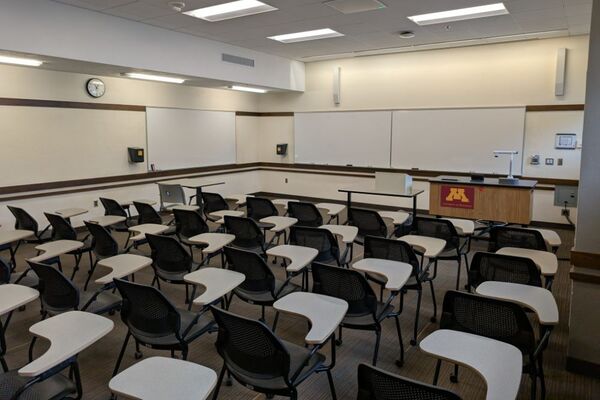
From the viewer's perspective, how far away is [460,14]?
6.39 meters

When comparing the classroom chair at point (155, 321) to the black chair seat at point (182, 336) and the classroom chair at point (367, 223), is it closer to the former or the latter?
the black chair seat at point (182, 336)

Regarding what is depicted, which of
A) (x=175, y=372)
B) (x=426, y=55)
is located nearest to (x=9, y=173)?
(x=175, y=372)

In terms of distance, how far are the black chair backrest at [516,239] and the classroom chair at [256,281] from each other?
83.7 inches

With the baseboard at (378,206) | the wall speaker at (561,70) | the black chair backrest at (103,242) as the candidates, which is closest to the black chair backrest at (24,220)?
the black chair backrest at (103,242)

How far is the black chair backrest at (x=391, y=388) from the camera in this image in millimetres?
1604

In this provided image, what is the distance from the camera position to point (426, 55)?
8.87 meters

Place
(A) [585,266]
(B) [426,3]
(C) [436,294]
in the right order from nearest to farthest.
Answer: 1. (A) [585,266]
2. (C) [436,294]
3. (B) [426,3]

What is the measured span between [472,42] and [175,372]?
822cm

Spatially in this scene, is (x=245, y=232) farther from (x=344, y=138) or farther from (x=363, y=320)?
(x=344, y=138)

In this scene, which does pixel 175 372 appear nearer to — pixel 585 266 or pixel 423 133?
pixel 585 266

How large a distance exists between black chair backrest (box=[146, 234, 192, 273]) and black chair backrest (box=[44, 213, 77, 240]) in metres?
1.59

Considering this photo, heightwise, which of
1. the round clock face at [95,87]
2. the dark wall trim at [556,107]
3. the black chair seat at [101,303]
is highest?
the round clock face at [95,87]

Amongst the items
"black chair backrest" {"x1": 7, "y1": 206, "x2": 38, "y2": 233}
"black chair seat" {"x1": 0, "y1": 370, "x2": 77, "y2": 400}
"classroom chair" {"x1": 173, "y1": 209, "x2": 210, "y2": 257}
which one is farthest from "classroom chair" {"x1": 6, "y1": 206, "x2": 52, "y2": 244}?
"black chair seat" {"x1": 0, "y1": 370, "x2": 77, "y2": 400}

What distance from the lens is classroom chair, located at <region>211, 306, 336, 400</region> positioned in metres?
2.21
